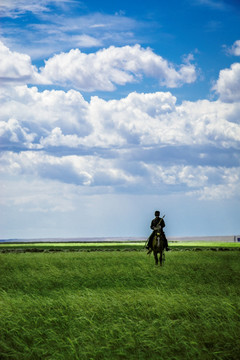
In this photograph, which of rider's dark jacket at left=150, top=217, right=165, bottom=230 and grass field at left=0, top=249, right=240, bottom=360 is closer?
grass field at left=0, top=249, right=240, bottom=360

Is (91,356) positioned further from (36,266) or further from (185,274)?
(36,266)

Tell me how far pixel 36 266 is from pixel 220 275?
10461mm

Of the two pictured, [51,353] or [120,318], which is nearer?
[51,353]

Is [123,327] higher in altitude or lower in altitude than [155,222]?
lower

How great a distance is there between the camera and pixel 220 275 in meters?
21.0

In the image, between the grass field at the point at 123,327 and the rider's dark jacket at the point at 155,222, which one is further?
the rider's dark jacket at the point at 155,222

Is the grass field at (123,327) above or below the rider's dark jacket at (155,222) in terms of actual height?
below

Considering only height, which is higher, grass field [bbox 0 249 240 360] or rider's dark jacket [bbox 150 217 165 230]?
rider's dark jacket [bbox 150 217 165 230]

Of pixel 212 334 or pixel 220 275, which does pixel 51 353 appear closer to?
pixel 212 334

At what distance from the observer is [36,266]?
24859 mm

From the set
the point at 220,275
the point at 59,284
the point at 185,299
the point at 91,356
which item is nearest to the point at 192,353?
the point at 91,356

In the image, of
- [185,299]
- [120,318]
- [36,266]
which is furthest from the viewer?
[36,266]

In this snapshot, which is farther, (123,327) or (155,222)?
(155,222)

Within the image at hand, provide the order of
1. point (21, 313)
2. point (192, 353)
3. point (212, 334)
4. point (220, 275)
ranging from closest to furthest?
point (192, 353)
point (212, 334)
point (21, 313)
point (220, 275)
